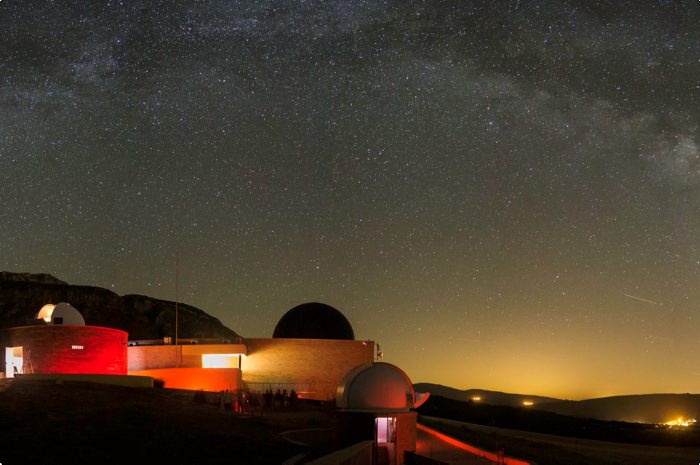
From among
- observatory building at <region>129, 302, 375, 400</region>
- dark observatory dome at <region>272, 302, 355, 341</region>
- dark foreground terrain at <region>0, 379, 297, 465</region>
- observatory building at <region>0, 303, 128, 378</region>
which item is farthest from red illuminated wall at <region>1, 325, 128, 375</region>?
dark observatory dome at <region>272, 302, 355, 341</region>

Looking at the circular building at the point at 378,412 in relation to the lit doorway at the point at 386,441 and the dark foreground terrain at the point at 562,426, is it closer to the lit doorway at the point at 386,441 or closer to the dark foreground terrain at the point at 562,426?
the lit doorway at the point at 386,441

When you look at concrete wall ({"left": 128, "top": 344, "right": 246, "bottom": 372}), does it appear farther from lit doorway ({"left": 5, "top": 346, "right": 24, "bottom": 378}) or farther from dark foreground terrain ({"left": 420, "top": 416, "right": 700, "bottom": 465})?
dark foreground terrain ({"left": 420, "top": 416, "right": 700, "bottom": 465})

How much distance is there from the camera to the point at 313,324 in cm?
4319

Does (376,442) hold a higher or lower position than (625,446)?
higher

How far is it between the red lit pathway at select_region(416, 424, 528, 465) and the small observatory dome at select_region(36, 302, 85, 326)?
17307mm

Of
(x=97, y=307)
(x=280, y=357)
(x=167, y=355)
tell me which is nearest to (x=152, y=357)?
(x=167, y=355)

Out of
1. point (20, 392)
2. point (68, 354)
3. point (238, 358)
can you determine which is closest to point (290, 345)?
point (238, 358)

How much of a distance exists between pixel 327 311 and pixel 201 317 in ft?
246

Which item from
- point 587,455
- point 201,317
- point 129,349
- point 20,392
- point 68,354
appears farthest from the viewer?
point 201,317

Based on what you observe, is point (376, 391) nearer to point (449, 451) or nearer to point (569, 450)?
point (449, 451)

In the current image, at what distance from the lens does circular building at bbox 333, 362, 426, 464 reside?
72.4 feet

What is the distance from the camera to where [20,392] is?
82.2 ft

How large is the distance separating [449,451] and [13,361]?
19.2 metres

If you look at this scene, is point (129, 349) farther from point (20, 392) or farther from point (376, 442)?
point (376, 442)
